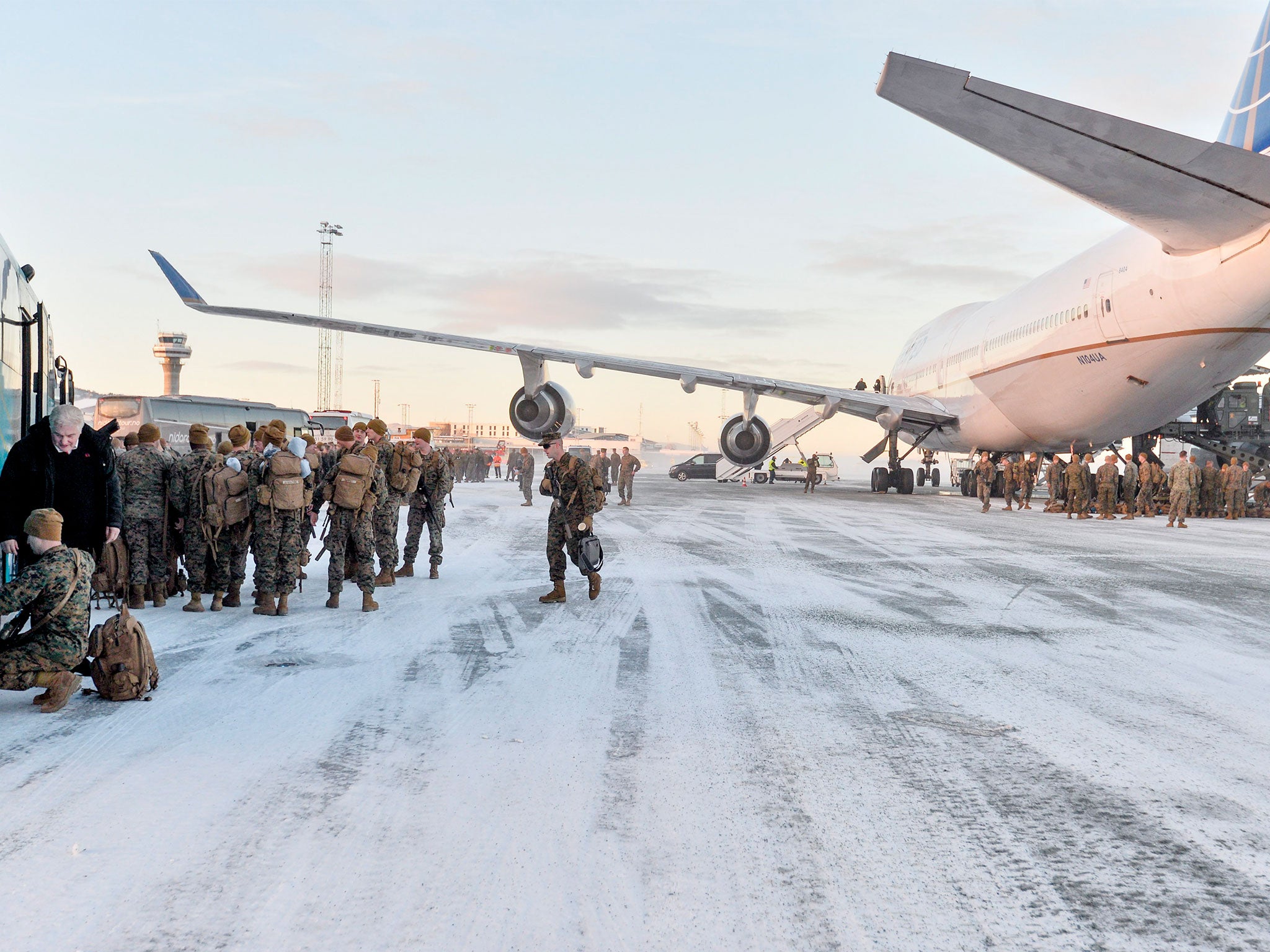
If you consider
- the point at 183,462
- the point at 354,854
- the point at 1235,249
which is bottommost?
the point at 354,854

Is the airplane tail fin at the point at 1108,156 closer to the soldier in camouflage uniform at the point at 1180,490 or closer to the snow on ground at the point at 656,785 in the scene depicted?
the snow on ground at the point at 656,785

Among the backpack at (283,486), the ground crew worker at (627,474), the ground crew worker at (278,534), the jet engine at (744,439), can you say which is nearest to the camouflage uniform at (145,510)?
the ground crew worker at (278,534)

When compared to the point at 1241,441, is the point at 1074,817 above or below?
below

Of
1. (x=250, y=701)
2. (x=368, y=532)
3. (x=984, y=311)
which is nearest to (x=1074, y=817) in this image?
(x=250, y=701)

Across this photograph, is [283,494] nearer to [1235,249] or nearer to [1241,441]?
[1235,249]

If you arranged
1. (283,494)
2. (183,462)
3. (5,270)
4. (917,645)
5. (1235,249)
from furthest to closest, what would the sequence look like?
(1235,249) → (183,462) → (283,494) → (5,270) → (917,645)

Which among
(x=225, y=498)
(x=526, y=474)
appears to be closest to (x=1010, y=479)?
(x=526, y=474)

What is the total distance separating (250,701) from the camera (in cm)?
570

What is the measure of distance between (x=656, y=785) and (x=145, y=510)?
22.8 ft

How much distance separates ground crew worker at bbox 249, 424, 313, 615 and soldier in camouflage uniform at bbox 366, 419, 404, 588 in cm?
137

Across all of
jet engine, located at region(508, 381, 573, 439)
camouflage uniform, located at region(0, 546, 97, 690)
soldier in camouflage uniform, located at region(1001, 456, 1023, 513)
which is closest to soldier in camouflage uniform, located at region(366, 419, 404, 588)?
camouflage uniform, located at region(0, 546, 97, 690)

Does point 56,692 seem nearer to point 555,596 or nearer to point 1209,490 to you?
point 555,596

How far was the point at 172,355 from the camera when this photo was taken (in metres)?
85.4

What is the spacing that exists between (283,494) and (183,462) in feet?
4.83
